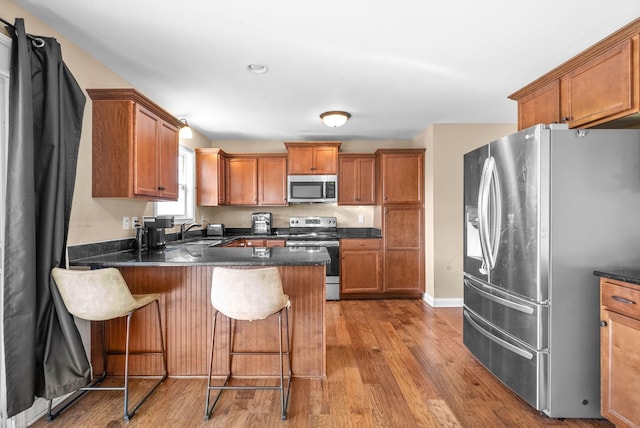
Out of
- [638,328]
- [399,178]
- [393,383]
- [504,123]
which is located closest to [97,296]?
[393,383]

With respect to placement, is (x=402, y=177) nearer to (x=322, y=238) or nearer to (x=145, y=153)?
(x=322, y=238)

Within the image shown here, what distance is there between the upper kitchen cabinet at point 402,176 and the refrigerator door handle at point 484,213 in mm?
2145

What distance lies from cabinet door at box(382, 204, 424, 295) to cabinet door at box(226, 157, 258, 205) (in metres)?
2.04

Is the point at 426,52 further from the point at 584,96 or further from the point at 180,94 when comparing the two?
the point at 180,94

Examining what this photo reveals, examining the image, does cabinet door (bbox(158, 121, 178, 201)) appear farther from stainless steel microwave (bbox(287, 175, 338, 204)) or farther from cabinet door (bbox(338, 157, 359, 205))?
cabinet door (bbox(338, 157, 359, 205))

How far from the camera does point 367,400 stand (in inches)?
83.0

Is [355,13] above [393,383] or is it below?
above

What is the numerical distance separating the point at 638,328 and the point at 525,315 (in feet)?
1.68

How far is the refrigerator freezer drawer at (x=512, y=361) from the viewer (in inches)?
75.7

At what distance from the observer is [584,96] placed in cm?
A: 222

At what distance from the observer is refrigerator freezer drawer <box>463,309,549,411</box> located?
1.92 metres

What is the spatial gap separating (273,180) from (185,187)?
1263 millimetres

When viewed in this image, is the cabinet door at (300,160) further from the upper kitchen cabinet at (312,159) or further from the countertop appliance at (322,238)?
the countertop appliance at (322,238)

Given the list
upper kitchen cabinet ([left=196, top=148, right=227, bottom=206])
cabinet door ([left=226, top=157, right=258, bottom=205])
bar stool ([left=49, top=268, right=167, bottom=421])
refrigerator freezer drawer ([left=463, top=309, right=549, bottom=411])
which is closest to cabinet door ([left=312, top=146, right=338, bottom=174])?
cabinet door ([left=226, top=157, right=258, bottom=205])
